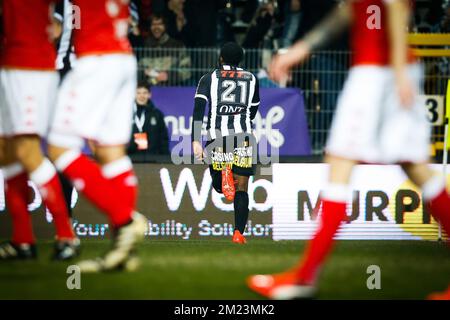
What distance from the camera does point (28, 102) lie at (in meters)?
6.95

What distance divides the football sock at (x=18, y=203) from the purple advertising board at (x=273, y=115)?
Result: 23.2 feet

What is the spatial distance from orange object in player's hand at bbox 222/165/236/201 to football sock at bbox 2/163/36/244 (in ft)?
12.9

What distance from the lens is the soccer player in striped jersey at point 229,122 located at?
11.1 metres

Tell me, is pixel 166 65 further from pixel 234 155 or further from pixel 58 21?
pixel 58 21

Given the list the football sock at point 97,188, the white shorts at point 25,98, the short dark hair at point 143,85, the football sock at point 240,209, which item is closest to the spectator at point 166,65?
the short dark hair at point 143,85

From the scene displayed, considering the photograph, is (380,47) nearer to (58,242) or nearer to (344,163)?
(344,163)

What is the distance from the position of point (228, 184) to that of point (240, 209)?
0.43 m

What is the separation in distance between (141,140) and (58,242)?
249 inches

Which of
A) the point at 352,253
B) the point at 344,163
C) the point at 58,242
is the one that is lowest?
the point at 352,253

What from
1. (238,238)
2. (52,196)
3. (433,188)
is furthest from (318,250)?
(238,238)

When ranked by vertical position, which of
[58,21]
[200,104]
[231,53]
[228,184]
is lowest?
[228,184]

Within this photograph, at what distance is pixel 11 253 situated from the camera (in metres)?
7.15

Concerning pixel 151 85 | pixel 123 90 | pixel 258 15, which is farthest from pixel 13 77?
pixel 258 15

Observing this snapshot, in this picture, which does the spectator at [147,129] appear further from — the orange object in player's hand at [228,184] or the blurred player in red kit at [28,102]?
the blurred player in red kit at [28,102]
